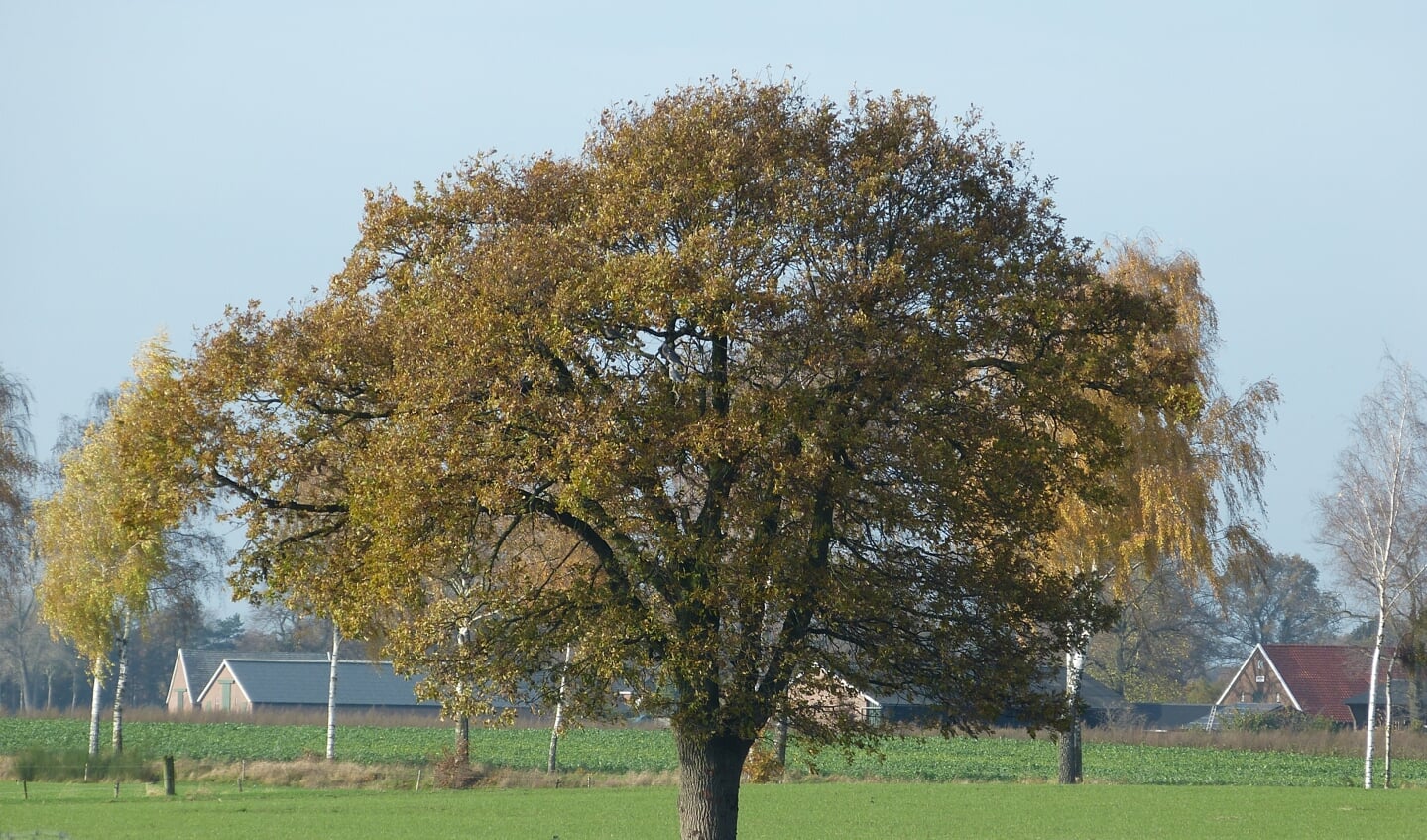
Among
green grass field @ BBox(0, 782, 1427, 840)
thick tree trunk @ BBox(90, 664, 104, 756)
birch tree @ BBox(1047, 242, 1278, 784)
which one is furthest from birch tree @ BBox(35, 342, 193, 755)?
birch tree @ BBox(1047, 242, 1278, 784)

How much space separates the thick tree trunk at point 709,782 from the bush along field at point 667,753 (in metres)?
24.8

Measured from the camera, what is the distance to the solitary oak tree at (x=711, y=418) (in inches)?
606

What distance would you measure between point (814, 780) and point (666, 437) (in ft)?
101

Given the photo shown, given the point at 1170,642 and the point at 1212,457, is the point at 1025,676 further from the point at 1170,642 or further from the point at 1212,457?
the point at 1170,642

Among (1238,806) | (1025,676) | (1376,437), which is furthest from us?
(1376,437)

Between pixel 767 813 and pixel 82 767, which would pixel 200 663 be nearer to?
pixel 82 767

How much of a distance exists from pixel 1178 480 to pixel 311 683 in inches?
2829

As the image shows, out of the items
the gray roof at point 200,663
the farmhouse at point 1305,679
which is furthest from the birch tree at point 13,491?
the farmhouse at point 1305,679

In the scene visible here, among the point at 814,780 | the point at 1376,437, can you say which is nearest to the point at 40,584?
→ the point at 814,780

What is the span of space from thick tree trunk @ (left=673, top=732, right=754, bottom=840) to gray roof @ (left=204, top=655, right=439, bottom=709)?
7520 cm

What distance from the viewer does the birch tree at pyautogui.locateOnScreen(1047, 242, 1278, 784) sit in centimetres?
3500

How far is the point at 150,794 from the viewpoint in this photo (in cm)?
3700

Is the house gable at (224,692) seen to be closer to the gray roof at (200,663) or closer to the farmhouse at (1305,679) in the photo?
the gray roof at (200,663)

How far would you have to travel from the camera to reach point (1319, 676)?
84.4m
